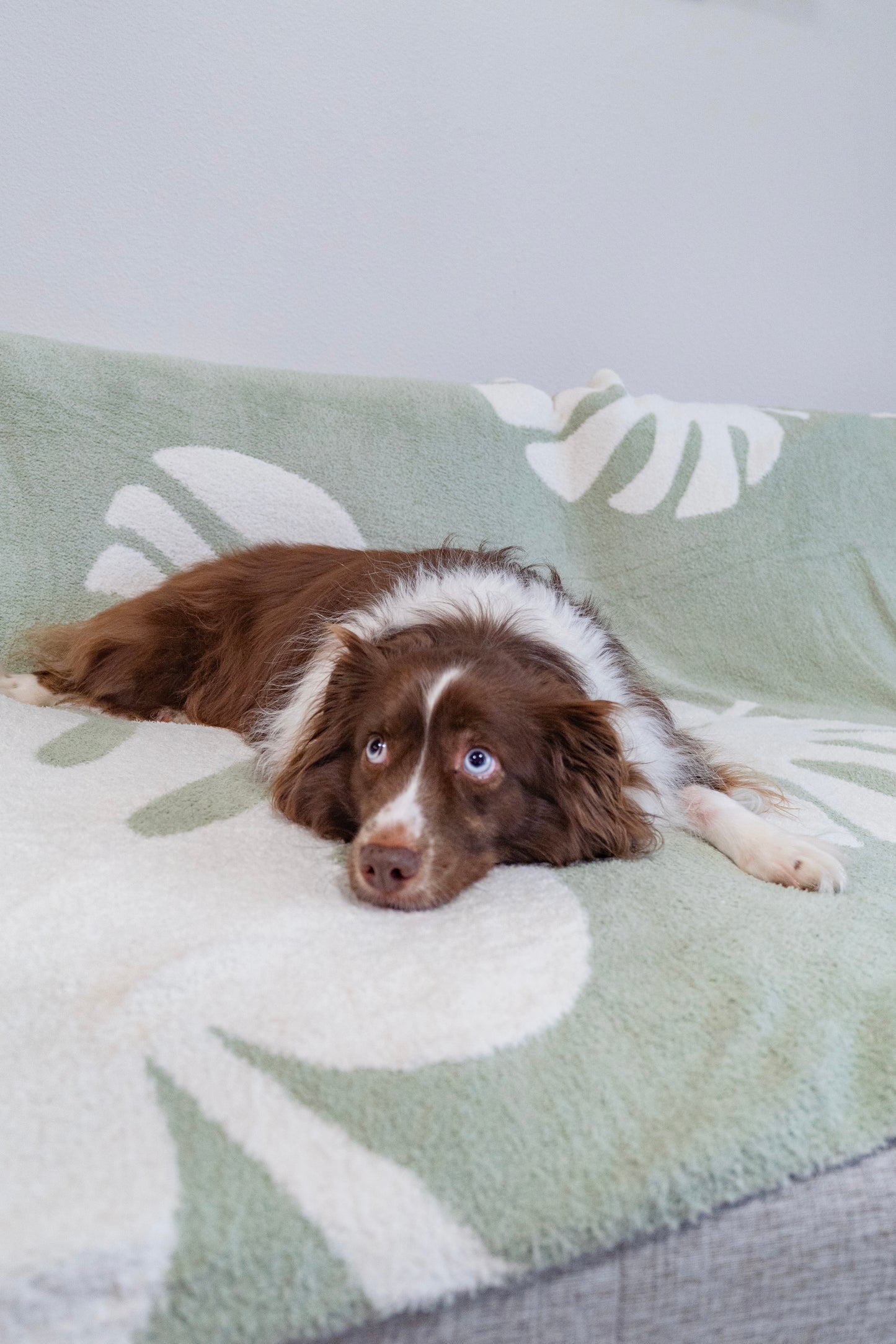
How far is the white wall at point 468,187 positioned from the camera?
348cm

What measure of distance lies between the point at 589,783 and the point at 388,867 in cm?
53

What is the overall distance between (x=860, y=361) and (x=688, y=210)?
131 centimetres

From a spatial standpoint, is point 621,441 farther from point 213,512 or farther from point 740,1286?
point 740,1286

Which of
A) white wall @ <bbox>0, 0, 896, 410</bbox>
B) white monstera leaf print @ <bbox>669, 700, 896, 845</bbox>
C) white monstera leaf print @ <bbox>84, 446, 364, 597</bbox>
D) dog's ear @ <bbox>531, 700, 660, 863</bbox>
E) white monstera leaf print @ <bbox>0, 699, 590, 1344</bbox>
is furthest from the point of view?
white wall @ <bbox>0, 0, 896, 410</bbox>

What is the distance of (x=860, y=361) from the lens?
5.05 meters

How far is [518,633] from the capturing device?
2340 mm

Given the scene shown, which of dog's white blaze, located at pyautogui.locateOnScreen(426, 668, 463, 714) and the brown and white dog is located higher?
dog's white blaze, located at pyautogui.locateOnScreen(426, 668, 463, 714)

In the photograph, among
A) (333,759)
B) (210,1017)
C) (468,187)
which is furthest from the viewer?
(468,187)

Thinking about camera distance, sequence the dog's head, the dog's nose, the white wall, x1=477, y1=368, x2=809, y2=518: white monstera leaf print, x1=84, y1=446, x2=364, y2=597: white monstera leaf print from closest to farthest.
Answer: the dog's nose, the dog's head, x1=84, y1=446, x2=364, y2=597: white monstera leaf print, the white wall, x1=477, y1=368, x2=809, y2=518: white monstera leaf print

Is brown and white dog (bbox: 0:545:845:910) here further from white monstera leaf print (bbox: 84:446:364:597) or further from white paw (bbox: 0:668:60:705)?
white monstera leaf print (bbox: 84:446:364:597)

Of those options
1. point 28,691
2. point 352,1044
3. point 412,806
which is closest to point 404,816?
point 412,806

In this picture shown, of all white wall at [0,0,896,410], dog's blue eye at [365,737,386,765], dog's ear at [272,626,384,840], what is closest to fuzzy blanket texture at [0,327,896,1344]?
dog's ear at [272,626,384,840]

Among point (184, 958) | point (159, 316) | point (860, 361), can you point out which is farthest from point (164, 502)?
point (860, 361)

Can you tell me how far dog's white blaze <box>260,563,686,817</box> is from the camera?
2.35 m
